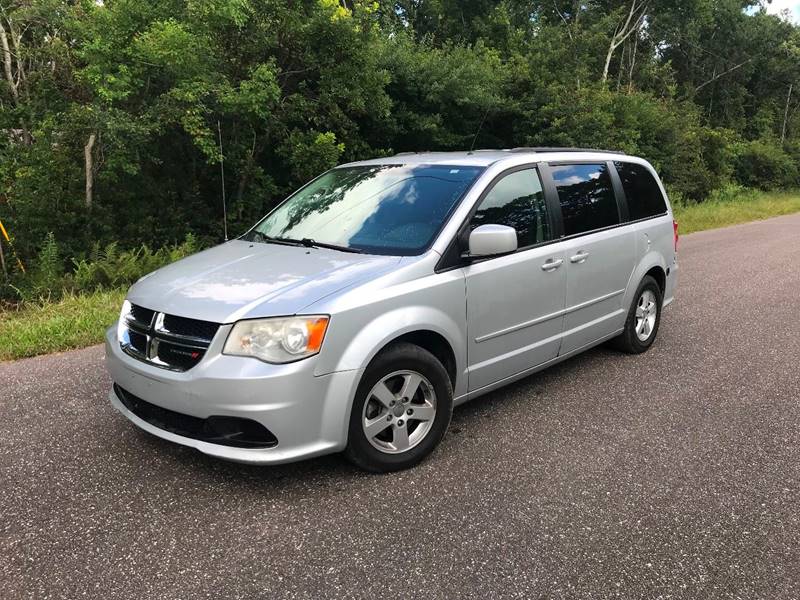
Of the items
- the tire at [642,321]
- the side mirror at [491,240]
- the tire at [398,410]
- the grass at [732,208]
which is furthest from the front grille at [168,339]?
the grass at [732,208]

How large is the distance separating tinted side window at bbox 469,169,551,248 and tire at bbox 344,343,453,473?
0.97 meters

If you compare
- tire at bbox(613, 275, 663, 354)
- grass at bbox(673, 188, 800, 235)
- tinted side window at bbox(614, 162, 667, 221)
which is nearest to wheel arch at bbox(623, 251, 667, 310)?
tire at bbox(613, 275, 663, 354)

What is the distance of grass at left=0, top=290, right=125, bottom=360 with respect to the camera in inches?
219

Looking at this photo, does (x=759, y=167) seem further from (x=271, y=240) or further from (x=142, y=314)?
(x=142, y=314)

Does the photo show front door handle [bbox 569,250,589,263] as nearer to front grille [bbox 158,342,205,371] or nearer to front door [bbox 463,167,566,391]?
front door [bbox 463,167,566,391]

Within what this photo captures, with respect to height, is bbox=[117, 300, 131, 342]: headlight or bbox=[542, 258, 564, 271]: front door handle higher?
bbox=[542, 258, 564, 271]: front door handle

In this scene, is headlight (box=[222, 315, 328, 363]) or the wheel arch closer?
headlight (box=[222, 315, 328, 363])

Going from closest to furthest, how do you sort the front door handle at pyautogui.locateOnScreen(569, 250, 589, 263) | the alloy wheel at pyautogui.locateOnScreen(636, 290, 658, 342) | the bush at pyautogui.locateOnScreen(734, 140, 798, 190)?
the front door handle at pyautogui.locateOnScreen(569, 250, 589, 263) → the alloy wheel at pyautogui.locateOnScreen(636, 290, 658, 342) → the bush at pyautogui.locateOnScreen(734, 140, 798, 190)

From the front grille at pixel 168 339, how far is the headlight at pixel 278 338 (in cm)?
13

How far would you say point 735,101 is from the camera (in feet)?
126

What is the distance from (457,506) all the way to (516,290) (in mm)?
1473

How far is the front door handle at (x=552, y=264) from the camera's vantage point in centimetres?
416

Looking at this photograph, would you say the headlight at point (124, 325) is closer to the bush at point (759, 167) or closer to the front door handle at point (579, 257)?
the front door handle at point (579, 257)

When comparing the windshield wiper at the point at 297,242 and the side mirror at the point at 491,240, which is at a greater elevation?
the side mirror at the point at 491,240
